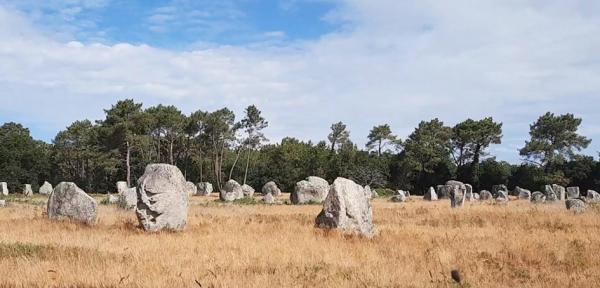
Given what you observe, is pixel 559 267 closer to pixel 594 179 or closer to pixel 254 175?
pixel 594 179

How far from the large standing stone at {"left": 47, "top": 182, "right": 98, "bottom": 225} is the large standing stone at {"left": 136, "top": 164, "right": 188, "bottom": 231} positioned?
2600mm

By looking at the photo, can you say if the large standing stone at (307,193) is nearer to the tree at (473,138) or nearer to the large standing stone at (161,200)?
the large standing stone at (161,200)

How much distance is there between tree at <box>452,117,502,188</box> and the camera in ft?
255

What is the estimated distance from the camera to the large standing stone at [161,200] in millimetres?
17172

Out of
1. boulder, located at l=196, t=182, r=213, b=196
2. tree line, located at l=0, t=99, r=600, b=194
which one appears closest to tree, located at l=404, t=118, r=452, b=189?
tree line, located at l=0, t=99, r=600, b=194

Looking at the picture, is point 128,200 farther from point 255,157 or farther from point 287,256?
point 255,157

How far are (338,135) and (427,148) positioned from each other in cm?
2378

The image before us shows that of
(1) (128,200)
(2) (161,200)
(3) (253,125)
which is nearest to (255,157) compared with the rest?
(3) (253,125)

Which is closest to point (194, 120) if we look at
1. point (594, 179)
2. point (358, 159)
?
point (358, 159)

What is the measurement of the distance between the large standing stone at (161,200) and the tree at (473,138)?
62797 mm

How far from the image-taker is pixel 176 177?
17969mm

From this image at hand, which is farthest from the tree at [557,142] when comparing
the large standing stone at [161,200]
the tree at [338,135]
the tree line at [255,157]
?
the large standing stone at [161,200]

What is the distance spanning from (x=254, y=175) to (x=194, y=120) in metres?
10.7

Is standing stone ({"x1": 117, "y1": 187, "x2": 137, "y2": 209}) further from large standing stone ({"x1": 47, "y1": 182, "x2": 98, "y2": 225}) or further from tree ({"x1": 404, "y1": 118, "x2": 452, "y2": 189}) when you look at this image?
tree ({"x1": 404, "y1": 118, "x2": 452, "y2": 189})
